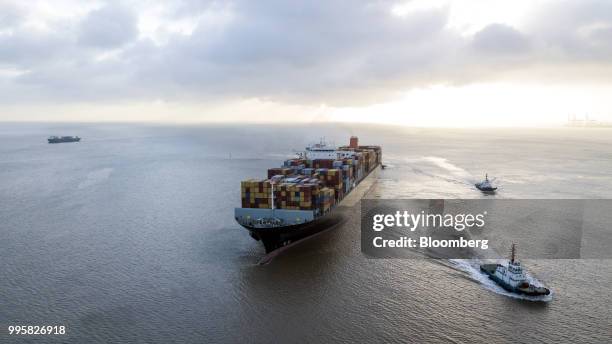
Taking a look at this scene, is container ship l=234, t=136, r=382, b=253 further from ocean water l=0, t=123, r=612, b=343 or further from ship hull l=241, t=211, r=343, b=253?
ocean water l=0, t=123, r=612, b=343

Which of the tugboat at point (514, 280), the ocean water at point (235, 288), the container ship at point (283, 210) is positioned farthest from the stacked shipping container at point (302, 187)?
the tugboat at point (514, 280)

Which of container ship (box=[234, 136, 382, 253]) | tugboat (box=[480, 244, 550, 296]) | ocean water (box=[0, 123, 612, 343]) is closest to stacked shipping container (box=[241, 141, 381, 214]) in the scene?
container ship (box=[234, 136, 382, 253])

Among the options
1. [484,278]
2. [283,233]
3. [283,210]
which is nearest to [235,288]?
[283,233]

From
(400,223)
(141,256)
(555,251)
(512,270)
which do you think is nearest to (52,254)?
(141,256)

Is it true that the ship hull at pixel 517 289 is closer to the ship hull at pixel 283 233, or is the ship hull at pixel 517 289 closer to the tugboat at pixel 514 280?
the tugboat at pixel 514 280

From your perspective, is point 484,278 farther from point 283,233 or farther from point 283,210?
point 283,210

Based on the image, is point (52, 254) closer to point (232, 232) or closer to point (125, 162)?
point (232, 232)
